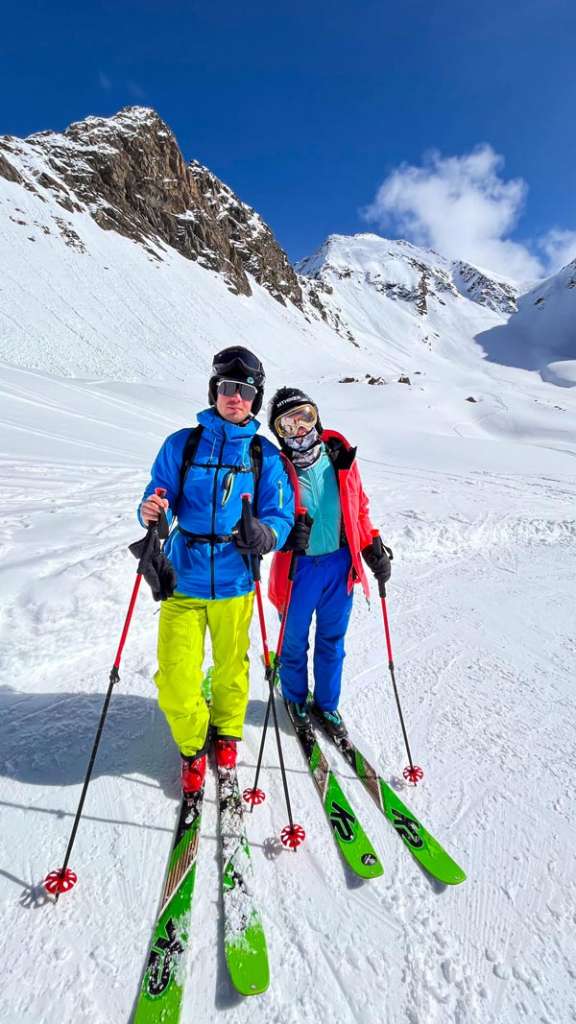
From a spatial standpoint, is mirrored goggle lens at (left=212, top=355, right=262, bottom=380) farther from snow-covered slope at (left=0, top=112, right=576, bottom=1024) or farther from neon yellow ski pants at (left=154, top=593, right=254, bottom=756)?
snow-covered slope at (left=0, top=112, right=576, bottom=1024)

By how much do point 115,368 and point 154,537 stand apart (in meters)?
28.2

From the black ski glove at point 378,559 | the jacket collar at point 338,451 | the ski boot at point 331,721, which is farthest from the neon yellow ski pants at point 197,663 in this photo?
the jacket collar at point 338,451

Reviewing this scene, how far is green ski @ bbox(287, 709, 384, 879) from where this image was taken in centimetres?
230

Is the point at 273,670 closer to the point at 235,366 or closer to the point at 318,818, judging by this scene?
the point at 318,818

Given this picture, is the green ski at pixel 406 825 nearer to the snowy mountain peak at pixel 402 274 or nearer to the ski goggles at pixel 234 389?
the ski goggles at pixel 234 389

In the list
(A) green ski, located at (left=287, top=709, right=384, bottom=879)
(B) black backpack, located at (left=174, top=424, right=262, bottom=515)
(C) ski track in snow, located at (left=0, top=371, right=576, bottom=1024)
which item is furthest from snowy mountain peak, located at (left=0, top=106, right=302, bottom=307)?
(A) green ski, located at (left=287, top=709, right=384, bottom=879)

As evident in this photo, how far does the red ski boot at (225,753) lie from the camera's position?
2727mm

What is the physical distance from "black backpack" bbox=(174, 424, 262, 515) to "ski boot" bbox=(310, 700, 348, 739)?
5.40 ft

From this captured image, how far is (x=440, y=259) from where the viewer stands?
18912 centimetres

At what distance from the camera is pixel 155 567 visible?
2.36 m

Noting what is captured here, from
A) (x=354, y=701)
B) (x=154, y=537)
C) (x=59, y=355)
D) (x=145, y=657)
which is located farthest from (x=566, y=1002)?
(x=59, y=355)

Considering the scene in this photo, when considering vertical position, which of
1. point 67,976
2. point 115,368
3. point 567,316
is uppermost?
point 567,316

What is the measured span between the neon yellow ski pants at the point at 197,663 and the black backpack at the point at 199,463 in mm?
578

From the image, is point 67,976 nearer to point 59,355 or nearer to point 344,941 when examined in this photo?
point 344,941
